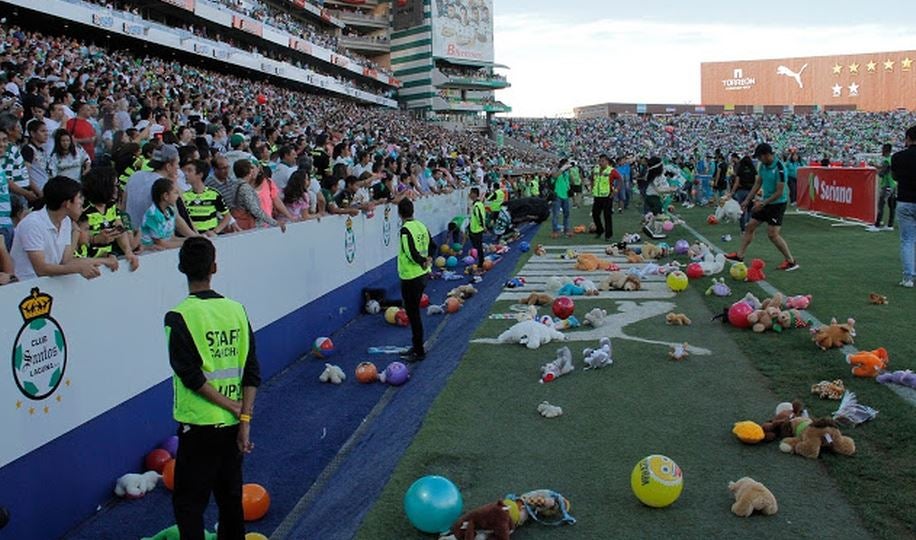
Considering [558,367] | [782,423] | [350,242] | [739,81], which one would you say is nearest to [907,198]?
[558,367]

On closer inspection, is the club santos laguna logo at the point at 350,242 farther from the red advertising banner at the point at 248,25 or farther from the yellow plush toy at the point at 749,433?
the red advertising banner at the point at 248,25

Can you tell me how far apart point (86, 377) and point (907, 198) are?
9520mm

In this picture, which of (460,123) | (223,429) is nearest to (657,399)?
(223,429)

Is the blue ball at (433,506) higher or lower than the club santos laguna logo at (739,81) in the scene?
lower

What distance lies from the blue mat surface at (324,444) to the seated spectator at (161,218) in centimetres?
190

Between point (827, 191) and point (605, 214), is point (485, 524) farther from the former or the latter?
point (827, 191)

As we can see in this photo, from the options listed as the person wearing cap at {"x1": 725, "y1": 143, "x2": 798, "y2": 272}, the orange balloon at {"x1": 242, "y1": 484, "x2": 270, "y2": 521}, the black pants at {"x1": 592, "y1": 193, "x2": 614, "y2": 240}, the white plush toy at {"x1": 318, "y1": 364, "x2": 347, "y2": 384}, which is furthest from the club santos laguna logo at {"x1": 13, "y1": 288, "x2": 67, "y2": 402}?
the black pants at {"x1": 592, "y1": 193, "x2": 614, "y2": 240}

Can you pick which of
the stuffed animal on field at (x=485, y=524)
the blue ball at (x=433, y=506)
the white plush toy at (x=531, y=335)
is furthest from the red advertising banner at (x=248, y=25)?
the stuffed animal on field at (x=485, y=524)

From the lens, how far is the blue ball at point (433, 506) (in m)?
4.21

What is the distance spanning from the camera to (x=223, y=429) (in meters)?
3.96

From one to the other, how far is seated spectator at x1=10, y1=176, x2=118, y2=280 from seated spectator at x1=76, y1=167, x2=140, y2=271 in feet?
1.65

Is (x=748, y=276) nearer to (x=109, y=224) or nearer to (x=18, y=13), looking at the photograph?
(x=109, y=224)

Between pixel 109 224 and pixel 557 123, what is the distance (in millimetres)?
87569

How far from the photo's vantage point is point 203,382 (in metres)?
3.81
